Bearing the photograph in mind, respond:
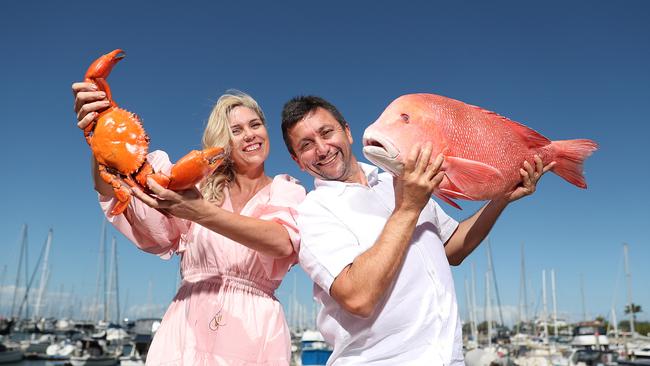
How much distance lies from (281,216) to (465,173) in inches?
38.8


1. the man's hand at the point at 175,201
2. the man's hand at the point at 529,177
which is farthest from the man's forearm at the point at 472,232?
the man's hand at the point at 175,201

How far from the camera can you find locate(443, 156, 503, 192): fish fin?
86.7 inches

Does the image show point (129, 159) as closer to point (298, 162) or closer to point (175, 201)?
point (175, 201)

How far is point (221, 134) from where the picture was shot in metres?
3.09

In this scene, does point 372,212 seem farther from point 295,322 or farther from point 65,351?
point 295,322

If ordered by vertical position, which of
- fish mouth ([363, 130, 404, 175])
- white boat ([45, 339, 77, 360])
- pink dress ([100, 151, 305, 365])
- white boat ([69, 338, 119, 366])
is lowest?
white boat ([45, 339, 77, 360])

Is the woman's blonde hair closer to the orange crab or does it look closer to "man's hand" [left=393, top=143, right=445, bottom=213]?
the orange crab

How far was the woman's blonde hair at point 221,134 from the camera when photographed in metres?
3.07

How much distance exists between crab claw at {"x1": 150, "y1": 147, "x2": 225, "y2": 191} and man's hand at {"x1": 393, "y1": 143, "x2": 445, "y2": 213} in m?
0.72

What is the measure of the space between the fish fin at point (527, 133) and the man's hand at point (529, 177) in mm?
65

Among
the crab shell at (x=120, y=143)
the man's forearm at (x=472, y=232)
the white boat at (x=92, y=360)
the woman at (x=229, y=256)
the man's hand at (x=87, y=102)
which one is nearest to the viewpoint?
the crab shell at (x=120, y=143)

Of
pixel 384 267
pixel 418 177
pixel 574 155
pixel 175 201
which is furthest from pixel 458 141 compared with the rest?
pixel 175 201

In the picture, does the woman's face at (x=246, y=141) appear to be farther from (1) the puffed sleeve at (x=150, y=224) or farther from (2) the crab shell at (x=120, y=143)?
(2) the crab shell at (x=120, y=143)

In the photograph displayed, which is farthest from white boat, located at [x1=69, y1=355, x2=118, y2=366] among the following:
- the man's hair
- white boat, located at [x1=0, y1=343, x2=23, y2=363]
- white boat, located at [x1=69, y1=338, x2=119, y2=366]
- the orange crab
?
the orange crab
